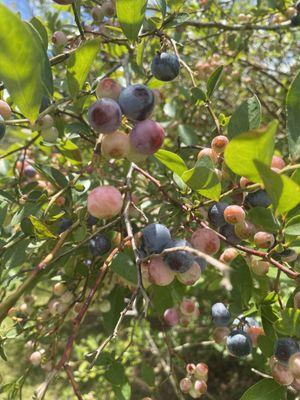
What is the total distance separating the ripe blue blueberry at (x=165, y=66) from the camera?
0.98 meters

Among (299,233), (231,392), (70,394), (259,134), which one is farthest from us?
(231,392)

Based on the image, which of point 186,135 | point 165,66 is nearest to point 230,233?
point 165,66

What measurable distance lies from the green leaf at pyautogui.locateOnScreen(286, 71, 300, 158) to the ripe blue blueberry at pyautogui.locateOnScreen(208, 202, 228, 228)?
0.16 metres

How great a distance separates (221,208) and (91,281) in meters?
0.48

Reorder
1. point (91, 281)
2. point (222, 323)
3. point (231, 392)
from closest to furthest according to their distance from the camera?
point (222, 323) < point (91, 281) < point (231, 392)

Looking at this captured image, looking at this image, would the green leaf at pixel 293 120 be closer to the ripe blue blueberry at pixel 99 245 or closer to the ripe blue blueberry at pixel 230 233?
the ripe blue blueberry at pixel 230 233

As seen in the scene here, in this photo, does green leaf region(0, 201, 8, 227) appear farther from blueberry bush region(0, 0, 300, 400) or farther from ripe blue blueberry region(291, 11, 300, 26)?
ripe blue blueberry region(291, 11, 300, 26)

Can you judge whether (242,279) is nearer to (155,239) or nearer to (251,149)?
(155,239)

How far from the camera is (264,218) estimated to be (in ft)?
2.19

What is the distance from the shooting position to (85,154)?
2.32 meters

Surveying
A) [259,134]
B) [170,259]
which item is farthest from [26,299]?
[259,134]

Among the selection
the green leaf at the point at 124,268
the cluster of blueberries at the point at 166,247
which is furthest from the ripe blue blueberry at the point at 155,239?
the green leaf at the point at 124,268

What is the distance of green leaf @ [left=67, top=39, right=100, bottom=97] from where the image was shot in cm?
75

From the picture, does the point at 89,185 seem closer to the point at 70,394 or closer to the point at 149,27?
the point at 149,27
